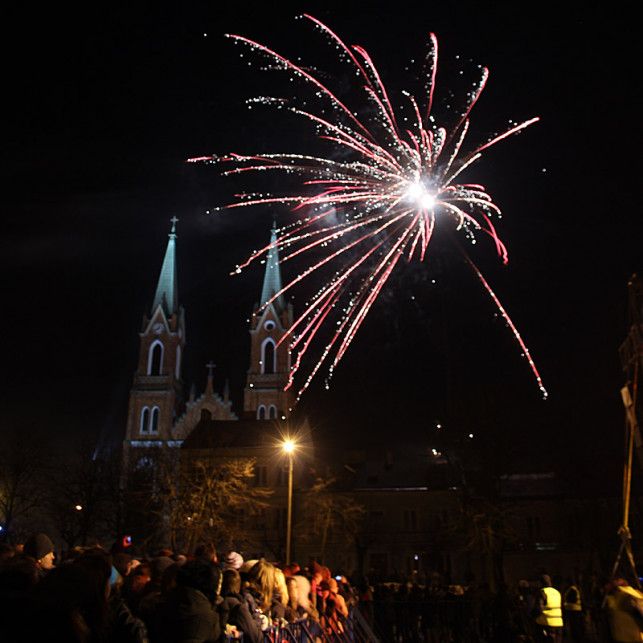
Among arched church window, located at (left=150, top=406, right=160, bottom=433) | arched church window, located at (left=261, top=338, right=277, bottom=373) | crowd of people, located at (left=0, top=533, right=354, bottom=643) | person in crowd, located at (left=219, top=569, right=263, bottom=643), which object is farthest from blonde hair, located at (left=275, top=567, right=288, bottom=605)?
arched church window, located at (left=261, top=338, right=277, bottom=373)

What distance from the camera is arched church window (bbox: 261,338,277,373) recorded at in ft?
249

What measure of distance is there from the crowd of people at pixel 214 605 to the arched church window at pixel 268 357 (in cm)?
5933

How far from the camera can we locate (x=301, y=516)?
46.9 metres

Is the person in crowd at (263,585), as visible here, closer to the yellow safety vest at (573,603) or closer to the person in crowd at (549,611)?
the person in crowd at (549,611)

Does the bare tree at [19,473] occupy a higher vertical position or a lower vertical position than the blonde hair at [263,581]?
higher

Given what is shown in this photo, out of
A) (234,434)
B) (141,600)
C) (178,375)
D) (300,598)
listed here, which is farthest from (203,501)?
(178,375)

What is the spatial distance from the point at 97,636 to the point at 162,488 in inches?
1390

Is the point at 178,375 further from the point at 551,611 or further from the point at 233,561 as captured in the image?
the point at 233,561

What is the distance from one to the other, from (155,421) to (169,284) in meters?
17.8

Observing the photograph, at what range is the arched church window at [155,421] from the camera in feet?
Answer: 236

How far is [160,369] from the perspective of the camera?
7556 centimetres

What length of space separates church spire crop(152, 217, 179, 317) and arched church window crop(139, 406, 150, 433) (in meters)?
12.4

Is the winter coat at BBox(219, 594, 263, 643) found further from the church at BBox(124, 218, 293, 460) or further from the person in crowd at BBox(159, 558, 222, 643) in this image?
the church at BBox(124, 218, 293, 460)

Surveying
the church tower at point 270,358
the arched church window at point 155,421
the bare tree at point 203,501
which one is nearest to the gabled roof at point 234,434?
the church tower at point 270,358
